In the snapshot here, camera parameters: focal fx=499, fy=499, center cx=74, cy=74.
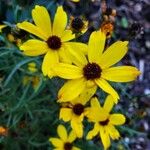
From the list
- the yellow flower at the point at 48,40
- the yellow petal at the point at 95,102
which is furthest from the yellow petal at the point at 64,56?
the yellow petal at the point at 95,102

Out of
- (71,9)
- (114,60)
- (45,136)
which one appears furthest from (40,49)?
(71,9)

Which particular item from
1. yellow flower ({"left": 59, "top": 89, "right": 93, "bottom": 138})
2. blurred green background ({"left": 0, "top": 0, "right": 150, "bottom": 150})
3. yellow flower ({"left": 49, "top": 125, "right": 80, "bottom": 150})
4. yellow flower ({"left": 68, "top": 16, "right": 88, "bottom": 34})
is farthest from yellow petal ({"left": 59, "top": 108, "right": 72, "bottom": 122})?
yellow flower ({"left": 68, "top": 16, "right": 88, "bottom": 34})

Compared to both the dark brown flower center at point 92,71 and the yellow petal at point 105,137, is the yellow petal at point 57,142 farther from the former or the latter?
the dark brown flower center at point 92,71

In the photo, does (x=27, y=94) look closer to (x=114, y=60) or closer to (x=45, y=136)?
(x=45, y=136)

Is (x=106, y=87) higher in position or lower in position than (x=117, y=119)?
higher

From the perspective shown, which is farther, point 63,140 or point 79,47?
point 63,140

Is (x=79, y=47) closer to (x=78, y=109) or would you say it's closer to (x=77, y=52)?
(x=77, y=52)

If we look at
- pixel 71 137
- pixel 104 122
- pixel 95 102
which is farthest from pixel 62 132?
pixel 95 102
